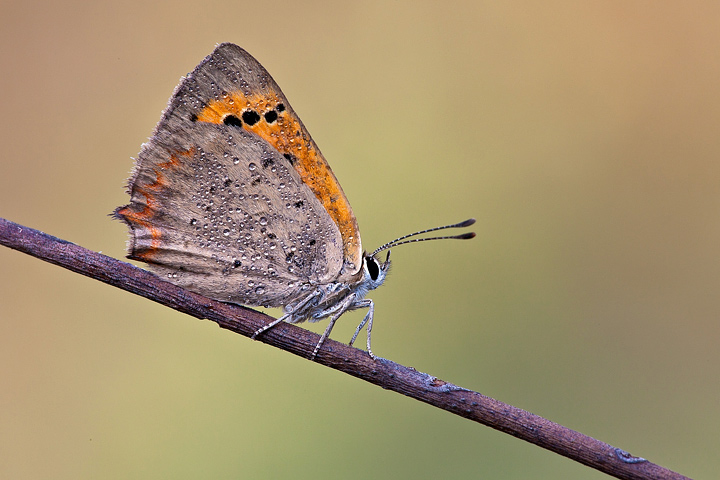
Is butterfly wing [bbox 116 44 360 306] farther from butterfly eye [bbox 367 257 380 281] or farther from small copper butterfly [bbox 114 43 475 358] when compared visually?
butterfly eye [bbox 367 257 380 281]

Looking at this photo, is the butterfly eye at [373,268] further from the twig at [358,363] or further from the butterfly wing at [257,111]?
the twig at [358,363]

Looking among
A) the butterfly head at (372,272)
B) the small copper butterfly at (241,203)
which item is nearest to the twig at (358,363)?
the small copper butterfly at (241,203)

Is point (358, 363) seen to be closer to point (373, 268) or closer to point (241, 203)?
point (373, 268)

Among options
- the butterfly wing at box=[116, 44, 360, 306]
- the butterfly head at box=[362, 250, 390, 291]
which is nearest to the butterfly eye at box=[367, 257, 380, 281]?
the butterfly head at box=[362, 250, 390, 291]

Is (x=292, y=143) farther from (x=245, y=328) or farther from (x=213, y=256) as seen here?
(x=245, y=328)

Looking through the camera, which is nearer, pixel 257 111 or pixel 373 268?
pixel 257 111

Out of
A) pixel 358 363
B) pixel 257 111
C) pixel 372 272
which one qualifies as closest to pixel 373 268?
pixel 372 272

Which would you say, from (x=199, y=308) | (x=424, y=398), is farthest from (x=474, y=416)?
(x=199, y=308)
